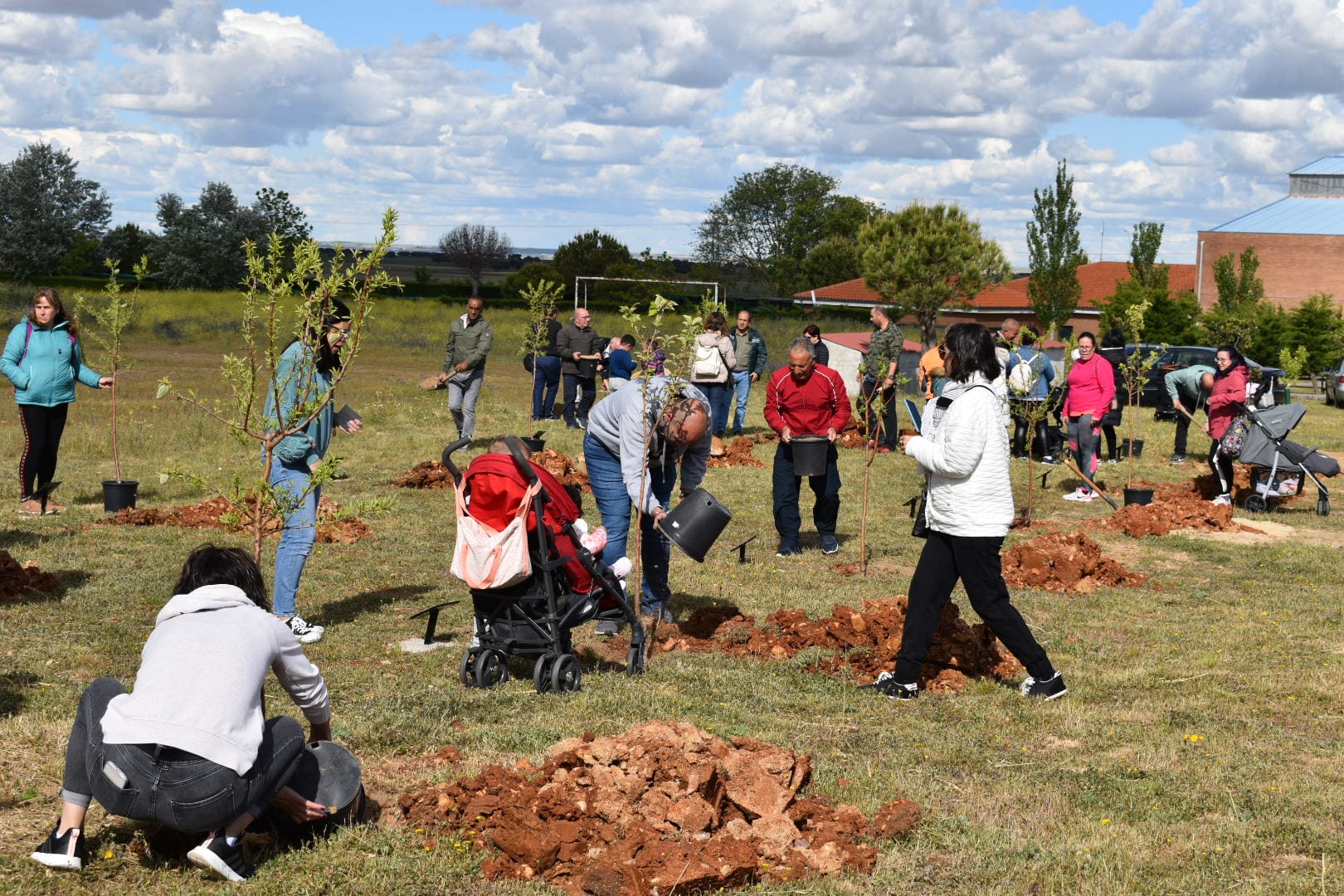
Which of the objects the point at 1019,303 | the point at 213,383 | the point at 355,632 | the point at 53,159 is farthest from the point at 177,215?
the point at 355,632

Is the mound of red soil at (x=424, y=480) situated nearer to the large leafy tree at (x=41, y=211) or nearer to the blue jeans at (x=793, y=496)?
the blue jeans at (x=793, y=496)

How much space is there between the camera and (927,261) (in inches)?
2474

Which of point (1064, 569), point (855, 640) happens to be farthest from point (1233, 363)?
point (855, 640)

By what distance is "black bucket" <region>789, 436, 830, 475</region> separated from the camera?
11.7 metres

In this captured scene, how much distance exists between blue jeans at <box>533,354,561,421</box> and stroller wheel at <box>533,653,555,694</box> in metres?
14.1

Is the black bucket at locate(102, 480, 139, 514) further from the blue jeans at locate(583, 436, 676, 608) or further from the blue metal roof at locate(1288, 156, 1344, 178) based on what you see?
the blue metal roof at locate(1288, 156, 1344, 178)

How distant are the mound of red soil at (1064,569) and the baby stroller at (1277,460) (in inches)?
180

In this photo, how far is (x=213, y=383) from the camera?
3106cm

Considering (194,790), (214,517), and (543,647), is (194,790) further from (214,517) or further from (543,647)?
(214,517)

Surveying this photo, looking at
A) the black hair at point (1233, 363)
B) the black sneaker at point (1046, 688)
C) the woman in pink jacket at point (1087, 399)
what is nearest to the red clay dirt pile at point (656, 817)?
the black sneaker at point (1046, 688)

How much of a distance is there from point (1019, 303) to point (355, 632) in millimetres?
80601

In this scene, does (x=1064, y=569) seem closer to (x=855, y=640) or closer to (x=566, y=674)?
(x=855, y=640)

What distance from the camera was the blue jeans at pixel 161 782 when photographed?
14.1 ft

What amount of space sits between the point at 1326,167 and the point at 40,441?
91770mm
